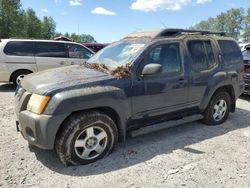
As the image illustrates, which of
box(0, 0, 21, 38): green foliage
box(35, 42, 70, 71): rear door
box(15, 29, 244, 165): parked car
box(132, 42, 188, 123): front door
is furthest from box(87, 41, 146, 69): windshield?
box(0, 0, 21, 38): green foliage

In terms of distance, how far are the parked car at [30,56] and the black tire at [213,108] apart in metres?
5.62

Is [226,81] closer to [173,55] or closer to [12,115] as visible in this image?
[173,55]

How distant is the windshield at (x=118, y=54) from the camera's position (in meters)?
4.29

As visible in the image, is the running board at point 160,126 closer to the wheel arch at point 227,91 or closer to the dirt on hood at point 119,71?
the wheel arch at point 227,91

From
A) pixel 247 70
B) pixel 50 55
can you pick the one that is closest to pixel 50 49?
pixel 50 55

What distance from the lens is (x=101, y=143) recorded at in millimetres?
3992

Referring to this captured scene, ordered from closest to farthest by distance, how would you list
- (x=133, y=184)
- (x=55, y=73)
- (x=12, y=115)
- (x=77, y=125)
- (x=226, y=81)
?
(x=133, y=184) → (x=77, y=125) → (x=55, y=73) → (x=226, y=81) → (x=12, y=115)

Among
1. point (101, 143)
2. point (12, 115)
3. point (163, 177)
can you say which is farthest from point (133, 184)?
point (12, 115)

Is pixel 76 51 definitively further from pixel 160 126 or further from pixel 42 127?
pixel 42 127

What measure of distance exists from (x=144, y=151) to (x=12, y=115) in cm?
335

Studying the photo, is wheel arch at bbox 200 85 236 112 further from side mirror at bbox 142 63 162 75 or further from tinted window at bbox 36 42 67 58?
tinted window at bbox 36 42 67 58

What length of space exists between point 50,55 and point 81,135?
6.28m

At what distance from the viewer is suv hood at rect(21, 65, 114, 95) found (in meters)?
3.58

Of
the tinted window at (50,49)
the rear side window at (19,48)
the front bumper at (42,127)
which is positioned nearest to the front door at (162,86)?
the front bumper at (42,127)
